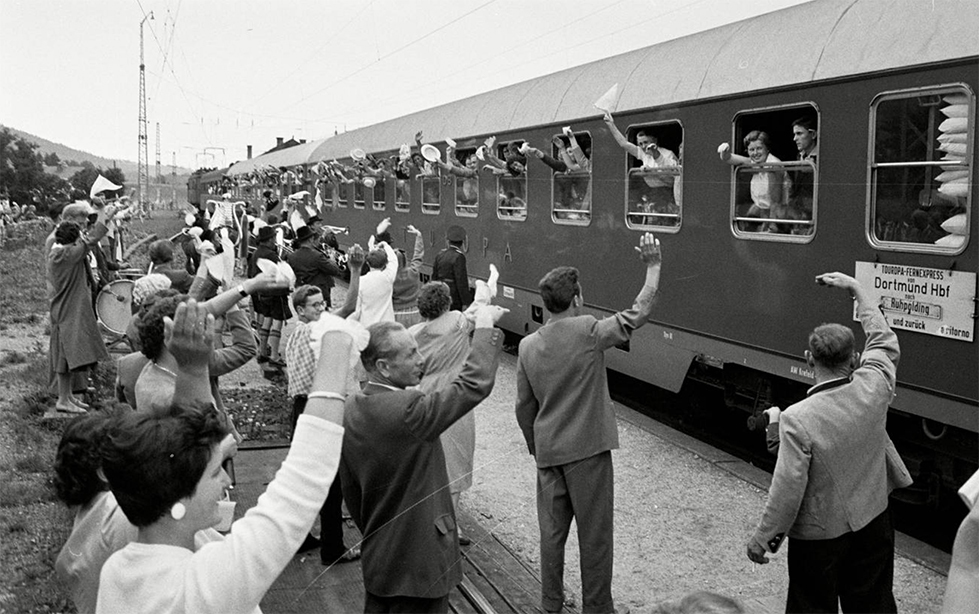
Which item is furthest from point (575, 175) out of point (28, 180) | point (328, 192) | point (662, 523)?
point (28, 180)

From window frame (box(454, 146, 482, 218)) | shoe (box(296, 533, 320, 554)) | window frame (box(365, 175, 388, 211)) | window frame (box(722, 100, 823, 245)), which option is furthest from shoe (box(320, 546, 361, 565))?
window frame (box(365, 175, 388, 211))

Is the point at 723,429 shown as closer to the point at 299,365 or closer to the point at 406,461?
the point at 299,365

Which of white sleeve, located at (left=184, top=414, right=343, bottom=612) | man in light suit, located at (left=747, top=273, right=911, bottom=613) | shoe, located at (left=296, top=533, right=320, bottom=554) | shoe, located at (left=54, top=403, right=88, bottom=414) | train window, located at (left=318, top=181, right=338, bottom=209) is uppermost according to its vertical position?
train window, located at (left=318, top=181, right=338, bottom=209)

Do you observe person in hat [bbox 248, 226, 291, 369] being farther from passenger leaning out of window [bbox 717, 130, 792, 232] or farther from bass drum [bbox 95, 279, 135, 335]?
passenger leaning out of window [bbox 717, 130, 792, 232]

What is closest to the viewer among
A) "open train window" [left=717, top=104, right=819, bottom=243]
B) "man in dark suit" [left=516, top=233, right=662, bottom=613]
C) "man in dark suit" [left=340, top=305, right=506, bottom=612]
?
"man in dark suit" [left=340, top=305, right=506, bottom=612]

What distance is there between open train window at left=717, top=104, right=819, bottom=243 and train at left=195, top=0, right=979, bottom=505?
0.02 metres

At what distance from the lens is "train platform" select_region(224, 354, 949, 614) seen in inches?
214

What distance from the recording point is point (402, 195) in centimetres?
1839

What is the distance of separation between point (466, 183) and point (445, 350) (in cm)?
910

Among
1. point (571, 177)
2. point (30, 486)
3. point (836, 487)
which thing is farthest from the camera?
point (571, 177)

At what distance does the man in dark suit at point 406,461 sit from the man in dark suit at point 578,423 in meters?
→ 1.40

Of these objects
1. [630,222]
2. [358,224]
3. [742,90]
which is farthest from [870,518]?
[358,224]

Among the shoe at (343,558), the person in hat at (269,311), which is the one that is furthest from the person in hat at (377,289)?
the person in hat at (269,311)

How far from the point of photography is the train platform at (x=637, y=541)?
544 cm
